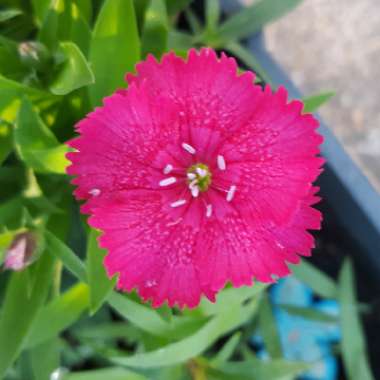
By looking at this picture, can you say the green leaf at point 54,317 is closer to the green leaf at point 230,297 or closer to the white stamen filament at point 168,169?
the green leaf at point 230,297

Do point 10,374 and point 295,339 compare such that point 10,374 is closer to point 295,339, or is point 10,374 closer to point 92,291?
point 92,291

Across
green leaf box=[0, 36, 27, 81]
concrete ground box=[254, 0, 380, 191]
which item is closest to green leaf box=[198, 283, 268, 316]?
green leaf box=[0, 36, 27, 81]

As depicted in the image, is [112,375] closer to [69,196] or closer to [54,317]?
[54,317]

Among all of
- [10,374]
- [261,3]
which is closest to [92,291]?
[10,374]

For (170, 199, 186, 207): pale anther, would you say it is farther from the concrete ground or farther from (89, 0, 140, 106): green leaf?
the concrete ground

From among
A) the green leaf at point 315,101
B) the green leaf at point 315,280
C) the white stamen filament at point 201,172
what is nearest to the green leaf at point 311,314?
the green leaf at point 315,280
